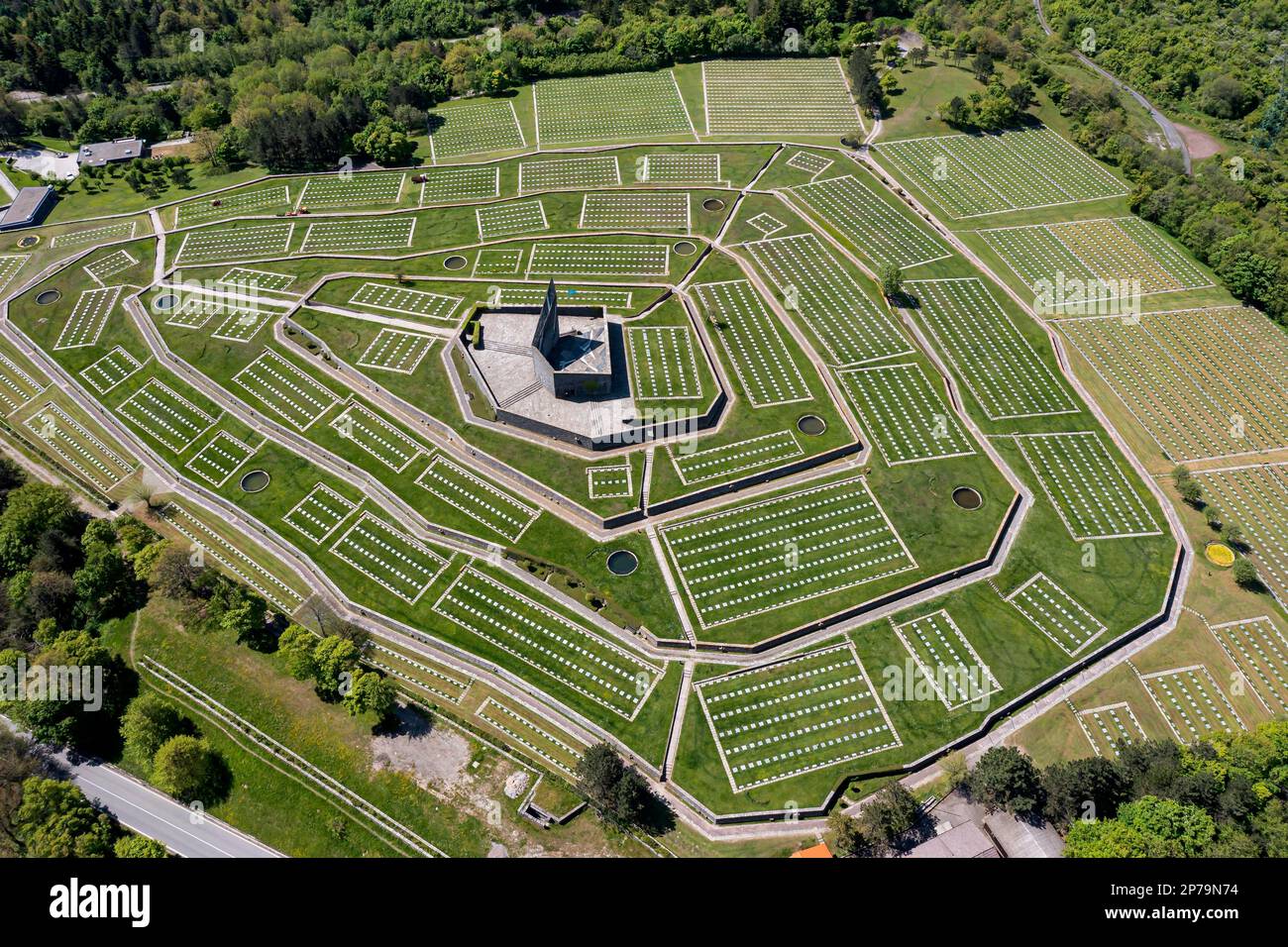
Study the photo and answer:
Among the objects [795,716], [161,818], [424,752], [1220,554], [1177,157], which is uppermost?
[1177,157]

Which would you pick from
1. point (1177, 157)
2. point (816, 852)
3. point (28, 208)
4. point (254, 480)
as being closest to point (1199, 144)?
point (1177, 157)

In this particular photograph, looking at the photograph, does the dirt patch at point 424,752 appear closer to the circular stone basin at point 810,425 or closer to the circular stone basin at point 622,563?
the circular stone basin at point 622,563

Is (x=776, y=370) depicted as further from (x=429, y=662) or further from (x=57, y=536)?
(x=57, y=536)

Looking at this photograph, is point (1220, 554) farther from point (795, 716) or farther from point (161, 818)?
point (161, 818)

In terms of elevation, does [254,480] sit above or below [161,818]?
above

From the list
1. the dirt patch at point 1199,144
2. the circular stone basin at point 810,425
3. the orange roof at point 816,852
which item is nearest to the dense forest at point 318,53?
the dirt patch at point 1199,144

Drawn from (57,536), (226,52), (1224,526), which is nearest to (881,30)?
(1224,526)
